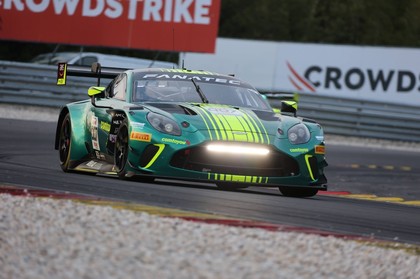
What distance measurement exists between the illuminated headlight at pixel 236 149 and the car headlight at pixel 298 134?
318 mm

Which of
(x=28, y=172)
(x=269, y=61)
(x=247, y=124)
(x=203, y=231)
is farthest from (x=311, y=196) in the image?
(x=269, y=61)

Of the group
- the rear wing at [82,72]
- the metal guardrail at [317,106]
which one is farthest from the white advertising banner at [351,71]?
the rear wing at [82,72]

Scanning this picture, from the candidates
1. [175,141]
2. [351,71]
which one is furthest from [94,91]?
[351,71]

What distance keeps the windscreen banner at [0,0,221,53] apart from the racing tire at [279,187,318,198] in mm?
16016

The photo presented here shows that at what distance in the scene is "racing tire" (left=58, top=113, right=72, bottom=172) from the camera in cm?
1201

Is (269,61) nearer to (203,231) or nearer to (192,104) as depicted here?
(192,104)

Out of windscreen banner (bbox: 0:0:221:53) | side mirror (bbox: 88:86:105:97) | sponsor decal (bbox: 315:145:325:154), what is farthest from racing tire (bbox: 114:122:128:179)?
windscreen banner (bbox: 0:0:221:53)

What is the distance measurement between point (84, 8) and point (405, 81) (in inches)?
319

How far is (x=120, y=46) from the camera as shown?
2742cm

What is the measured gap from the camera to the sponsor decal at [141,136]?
33.5 ft

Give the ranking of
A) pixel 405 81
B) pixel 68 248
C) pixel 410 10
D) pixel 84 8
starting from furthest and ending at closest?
pixel 410 10, pixel 405 81, pixel 84 8, pixel 68 248

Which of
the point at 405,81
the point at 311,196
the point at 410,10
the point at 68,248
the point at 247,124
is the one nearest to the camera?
the point at 68,248

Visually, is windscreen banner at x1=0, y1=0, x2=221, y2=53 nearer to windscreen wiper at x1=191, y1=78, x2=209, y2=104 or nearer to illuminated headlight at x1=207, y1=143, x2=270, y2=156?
windscreen wiper at x1=191, y1=78, x2=209, y2=104

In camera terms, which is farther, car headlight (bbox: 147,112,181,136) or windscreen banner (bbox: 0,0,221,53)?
windscreen banner (bbox: 0,0,221,53)
